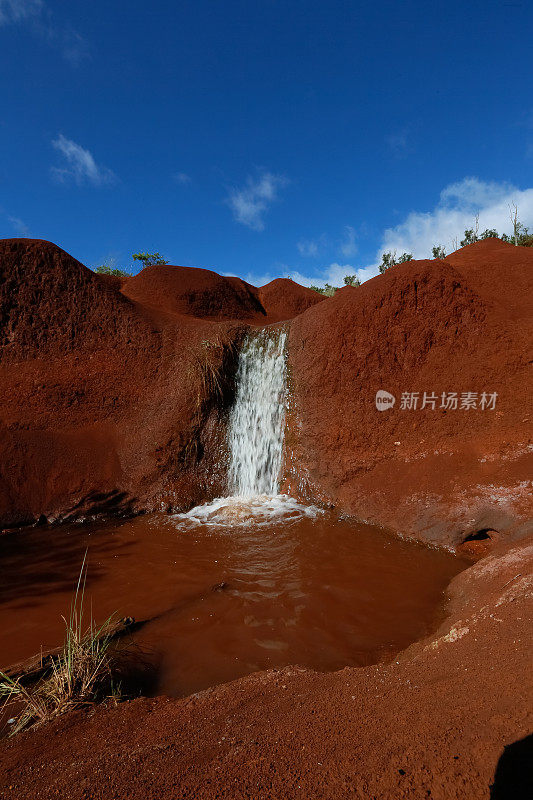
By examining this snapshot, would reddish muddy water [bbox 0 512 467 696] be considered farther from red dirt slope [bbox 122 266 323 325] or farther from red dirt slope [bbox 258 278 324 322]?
red dirt slope [bbox 258 278 324 322]

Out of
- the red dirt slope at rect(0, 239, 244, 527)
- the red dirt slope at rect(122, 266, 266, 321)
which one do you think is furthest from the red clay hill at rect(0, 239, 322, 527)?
the red dirt slope at rect(122, 266, 266, 321)

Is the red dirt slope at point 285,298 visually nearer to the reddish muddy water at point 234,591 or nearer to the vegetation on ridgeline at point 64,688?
the reddish muddy water at point 234,591

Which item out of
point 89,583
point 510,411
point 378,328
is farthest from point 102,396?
point 510,411

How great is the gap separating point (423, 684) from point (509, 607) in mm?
1109

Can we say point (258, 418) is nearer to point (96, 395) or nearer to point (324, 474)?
point (324, 474)

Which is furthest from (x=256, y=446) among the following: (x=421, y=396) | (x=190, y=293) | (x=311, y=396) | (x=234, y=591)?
(x=190, y=293)

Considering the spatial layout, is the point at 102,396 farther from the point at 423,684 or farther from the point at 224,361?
the point at 423,684

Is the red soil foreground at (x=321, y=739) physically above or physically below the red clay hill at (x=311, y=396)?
below

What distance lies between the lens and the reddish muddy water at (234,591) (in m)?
3.16

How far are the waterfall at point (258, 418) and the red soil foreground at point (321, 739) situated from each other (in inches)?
197

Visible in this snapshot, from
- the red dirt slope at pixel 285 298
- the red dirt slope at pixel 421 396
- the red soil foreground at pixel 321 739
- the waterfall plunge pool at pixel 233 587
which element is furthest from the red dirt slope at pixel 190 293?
the red soil foreground at pixel 321 739

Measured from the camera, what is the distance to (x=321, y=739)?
5.19ft

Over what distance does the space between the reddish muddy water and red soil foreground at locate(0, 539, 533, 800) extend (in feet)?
2.62

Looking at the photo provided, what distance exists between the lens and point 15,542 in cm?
577
